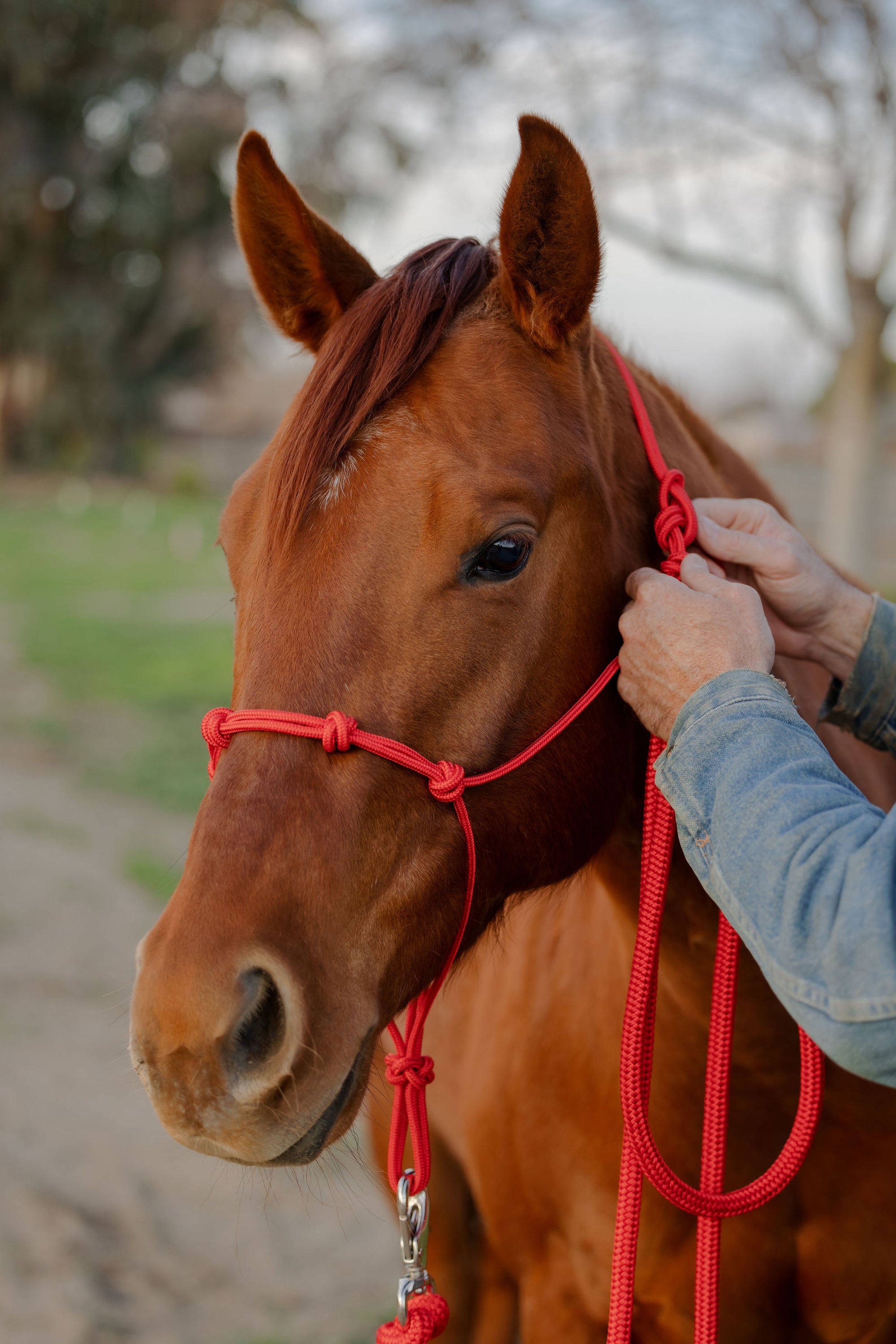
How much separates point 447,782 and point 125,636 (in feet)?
34.4

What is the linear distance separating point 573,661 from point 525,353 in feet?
1.57

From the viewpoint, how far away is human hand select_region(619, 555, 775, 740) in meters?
1.42

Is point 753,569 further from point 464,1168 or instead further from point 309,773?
point 464,1168

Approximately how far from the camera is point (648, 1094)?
5.45 ft

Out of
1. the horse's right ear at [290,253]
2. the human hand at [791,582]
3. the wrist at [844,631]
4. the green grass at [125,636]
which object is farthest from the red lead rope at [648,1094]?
the green grass at [125,636]

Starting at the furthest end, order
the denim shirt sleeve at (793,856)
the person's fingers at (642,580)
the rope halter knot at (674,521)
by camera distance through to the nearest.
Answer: the rope halter knot at (674,521) → the person's fingers at (642,580) → the denim shirt sleeve at (793,856)

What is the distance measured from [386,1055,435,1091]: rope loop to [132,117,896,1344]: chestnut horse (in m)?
0.17

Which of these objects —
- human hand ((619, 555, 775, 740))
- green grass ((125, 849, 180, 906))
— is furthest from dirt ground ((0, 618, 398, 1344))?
human hand ((619, 555, 775, 740))

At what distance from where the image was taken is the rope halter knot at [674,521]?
1663 mm

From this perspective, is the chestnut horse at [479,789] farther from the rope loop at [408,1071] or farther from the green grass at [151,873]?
the green grass at [151,873]

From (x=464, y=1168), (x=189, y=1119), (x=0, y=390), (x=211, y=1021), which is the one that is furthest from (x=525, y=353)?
(x=0, y=390)

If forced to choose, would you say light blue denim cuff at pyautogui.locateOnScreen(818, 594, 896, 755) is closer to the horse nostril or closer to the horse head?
the horse head

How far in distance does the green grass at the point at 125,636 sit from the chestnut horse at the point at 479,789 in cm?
138

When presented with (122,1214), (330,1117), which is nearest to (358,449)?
(330,1117)
